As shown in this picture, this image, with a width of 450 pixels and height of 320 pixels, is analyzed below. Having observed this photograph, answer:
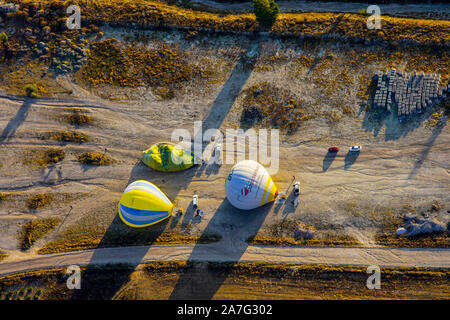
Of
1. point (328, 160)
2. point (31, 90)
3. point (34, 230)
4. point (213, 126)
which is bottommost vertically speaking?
point (34, 230)

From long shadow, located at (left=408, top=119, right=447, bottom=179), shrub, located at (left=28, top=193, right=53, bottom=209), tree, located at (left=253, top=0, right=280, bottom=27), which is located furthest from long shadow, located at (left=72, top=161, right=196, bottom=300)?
long shadow, located at (left=408, top=119, right=447, bottom=179)

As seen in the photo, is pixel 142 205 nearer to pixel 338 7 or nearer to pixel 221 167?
pixel 221 167

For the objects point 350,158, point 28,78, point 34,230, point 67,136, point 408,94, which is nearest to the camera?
point 34,230

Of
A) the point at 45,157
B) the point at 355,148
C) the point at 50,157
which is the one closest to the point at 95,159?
the point at 50,157

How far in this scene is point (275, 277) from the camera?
37.4m

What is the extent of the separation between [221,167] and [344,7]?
30.9 metres

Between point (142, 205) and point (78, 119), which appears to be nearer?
point (142, 205)

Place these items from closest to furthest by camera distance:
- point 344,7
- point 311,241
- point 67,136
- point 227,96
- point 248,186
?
point 248,186, point 311,241, point 67,136, point 227,96, point 344,7

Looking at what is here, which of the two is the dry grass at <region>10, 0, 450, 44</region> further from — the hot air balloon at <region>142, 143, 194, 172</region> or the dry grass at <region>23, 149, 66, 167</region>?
the dry grass at <region>23, 149, 66, 167</region>

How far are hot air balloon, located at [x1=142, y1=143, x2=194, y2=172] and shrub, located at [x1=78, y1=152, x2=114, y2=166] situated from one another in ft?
16.8

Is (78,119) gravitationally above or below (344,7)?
below

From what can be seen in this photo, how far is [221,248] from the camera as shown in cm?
3847

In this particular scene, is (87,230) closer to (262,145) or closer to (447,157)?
(262,145)
